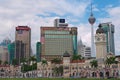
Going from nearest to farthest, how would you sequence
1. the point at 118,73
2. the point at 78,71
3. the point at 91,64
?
the point at 118,73
the point at 91,64
the point at 78,71

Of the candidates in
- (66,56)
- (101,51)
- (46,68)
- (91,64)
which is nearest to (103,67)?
(91,64)

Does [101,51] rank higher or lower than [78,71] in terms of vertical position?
higher

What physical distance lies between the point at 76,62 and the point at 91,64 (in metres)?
19.6

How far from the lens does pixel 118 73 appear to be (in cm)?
14938

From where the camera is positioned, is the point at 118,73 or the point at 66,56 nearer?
the point at 118,73

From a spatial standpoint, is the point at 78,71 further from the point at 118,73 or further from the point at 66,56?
the point at 118,73

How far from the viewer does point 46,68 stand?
192 metres

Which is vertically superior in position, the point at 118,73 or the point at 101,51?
the point at 101,51

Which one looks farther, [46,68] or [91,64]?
[46,68]

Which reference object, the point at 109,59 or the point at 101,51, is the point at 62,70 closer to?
the point at 101,51

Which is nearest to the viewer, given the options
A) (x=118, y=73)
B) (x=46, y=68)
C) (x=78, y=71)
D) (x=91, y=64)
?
(x=118, y=73)

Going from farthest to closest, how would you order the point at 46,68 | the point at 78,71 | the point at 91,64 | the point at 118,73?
the point at 46,68 → the point at 78,71 → the point at 91,64 → the point at 118,73

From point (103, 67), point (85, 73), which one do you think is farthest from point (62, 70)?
point (103, 67)

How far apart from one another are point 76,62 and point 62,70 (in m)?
10.2
